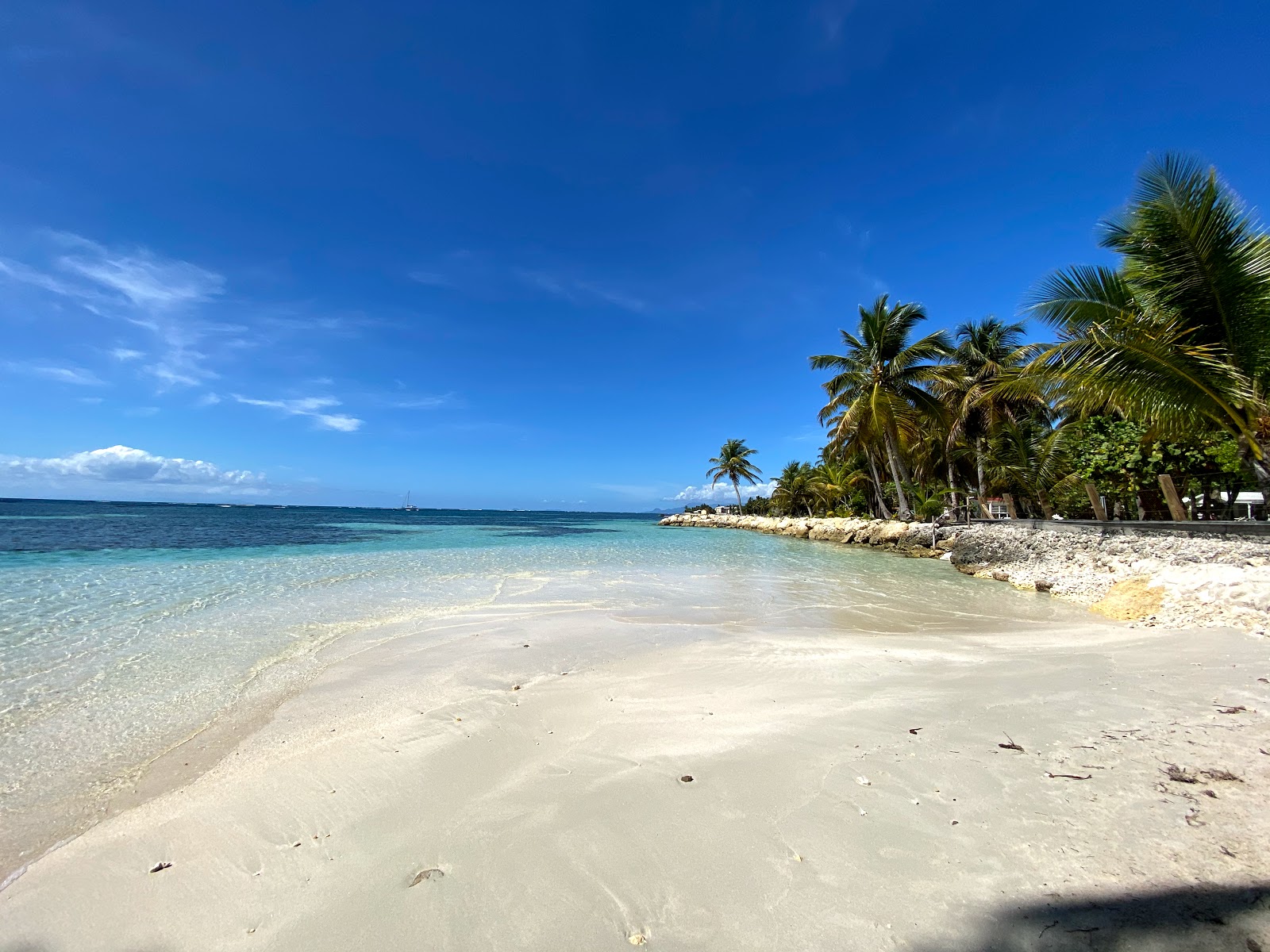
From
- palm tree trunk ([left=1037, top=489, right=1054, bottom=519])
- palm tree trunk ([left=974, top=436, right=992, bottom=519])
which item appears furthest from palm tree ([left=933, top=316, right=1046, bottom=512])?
palm tree trunk ([left=1037, top=489, right=1054, bottom=519])

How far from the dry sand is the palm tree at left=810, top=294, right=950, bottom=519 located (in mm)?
20235

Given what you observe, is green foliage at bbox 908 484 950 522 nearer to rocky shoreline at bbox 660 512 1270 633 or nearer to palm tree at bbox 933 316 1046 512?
palm tree at bbox 933 316 1046 512

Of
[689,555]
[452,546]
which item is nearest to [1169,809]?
[689,555]

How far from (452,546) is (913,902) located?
22787 millimetres

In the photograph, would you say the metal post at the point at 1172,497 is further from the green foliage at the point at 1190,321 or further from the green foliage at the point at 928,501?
the green foliage at the point at 928,501

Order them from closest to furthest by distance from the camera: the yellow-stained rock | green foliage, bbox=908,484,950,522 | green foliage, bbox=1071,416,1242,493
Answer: the yellow-stained rock
green foliage, bbox=1071,416,1242,493
green foliage, bbox=908,484,950,522

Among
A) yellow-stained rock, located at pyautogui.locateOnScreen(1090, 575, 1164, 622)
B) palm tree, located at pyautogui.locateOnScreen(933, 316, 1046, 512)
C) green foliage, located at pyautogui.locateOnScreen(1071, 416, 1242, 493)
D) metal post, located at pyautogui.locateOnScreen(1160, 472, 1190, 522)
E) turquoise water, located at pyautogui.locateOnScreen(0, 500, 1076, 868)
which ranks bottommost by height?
turquoise water, located at pyautogui.locateOnScreen(0, 500, 1076, 868)

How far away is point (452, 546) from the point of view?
22.6 m

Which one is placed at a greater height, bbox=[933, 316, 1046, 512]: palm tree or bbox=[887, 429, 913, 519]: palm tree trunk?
bbox=[933, 316, 1046, 512]: palm tree

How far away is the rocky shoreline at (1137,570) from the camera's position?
6.34m

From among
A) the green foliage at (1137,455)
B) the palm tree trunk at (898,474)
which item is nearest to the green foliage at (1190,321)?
the green foliage at (1137,455)

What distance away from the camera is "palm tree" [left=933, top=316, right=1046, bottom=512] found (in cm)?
2230

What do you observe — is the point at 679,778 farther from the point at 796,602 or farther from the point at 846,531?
the point at 846,531

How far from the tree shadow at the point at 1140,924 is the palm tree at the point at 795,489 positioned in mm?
42535
